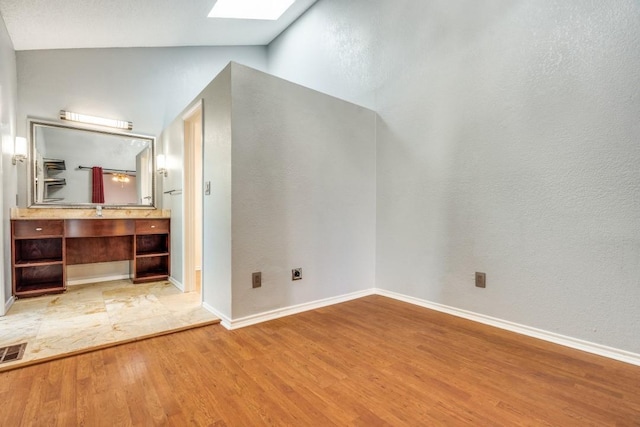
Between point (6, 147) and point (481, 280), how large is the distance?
423cm

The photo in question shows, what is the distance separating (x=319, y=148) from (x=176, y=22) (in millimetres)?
2440

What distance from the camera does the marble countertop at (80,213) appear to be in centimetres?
318

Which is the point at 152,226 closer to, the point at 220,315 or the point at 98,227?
the point at 98,227

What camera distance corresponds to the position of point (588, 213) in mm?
1908

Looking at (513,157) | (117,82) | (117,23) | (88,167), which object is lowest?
(513,157)

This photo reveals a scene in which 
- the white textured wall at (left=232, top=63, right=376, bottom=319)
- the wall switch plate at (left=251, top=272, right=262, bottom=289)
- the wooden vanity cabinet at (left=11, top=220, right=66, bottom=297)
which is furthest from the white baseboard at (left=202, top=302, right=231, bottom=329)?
the wooden vanity cabinet at (left=11, top=220, right=66, bottom=297)

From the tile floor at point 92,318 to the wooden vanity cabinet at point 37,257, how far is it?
0.57ft

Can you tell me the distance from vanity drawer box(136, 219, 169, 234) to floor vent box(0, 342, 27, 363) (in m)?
1.77

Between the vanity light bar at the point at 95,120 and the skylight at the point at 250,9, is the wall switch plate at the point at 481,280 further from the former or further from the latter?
the vanity light bar at the point at 95,120

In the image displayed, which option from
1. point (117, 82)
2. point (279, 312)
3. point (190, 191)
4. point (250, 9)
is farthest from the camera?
point (250, 9)

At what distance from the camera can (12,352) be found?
181 cm

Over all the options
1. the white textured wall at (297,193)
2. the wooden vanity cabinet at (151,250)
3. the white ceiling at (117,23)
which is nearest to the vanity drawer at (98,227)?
the wooden vanity cabinet at (151,250)

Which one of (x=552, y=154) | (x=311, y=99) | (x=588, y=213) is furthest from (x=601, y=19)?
(x=311, y=99)

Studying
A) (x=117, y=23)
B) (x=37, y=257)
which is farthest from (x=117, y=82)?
(x=37, y=257)
